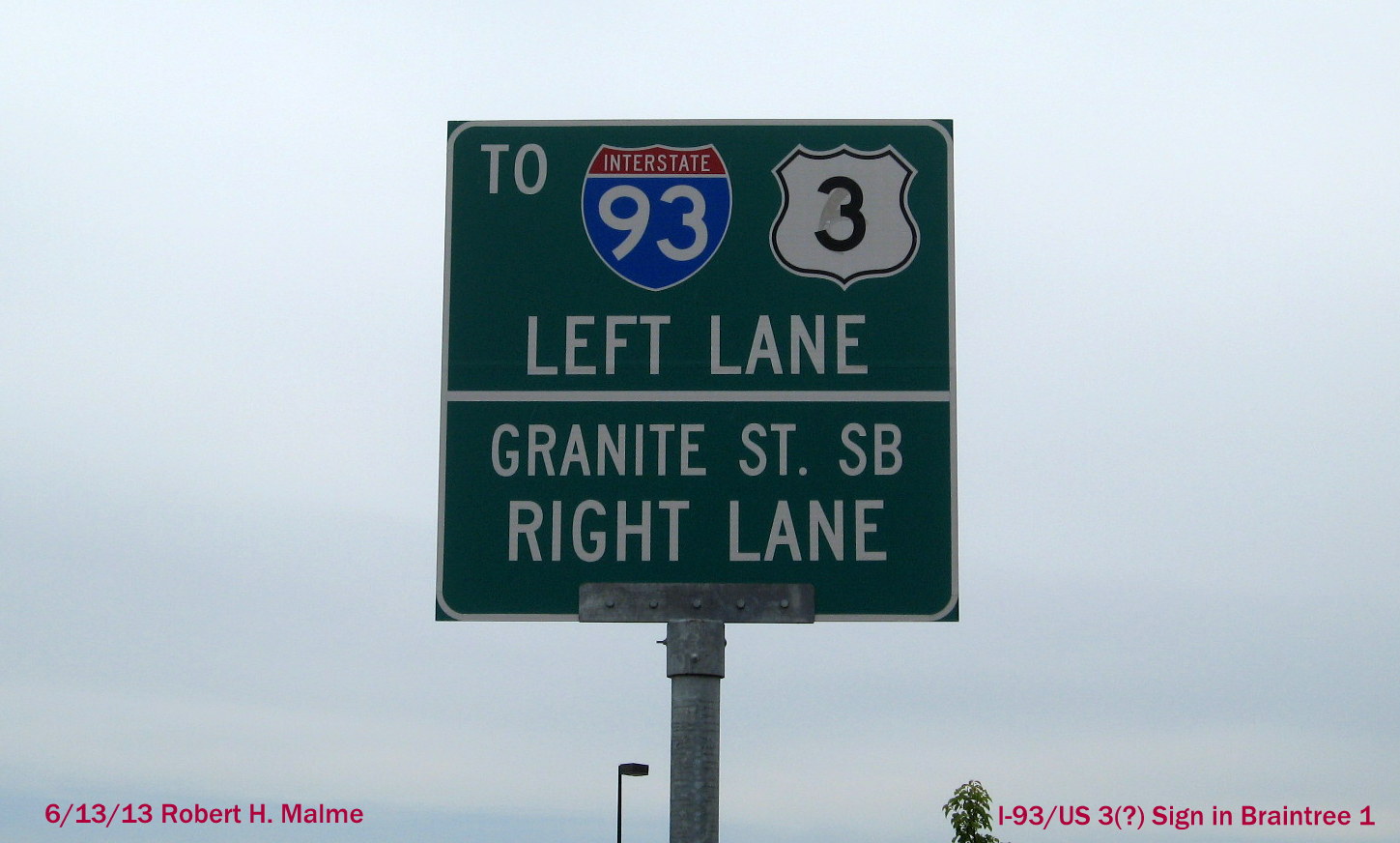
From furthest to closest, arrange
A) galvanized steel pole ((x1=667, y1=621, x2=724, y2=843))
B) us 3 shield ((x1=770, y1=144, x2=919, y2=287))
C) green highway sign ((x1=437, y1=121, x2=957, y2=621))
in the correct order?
us 3 shield ((x1=770, y1=144, x2=919, y2=287)) < green highway sign ((x1=437, y1=121, x2=957, y2=621)) < galvanized steel pole ((x1=667, y1=621, x2=724, y2=843))

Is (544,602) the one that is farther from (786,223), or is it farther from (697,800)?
(786,223)

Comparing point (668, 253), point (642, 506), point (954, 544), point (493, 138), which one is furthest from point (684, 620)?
point (493, 138)

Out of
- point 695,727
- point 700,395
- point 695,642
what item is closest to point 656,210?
point 700,395

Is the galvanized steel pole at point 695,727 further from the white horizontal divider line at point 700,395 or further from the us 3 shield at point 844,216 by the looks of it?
the us 3 shield at point 844,216

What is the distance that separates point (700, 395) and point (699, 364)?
125mm

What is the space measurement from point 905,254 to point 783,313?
53 centimetres

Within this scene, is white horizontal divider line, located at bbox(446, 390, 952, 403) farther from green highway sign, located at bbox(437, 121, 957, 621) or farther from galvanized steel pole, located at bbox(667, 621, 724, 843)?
galvanized steel pole, located at bbox(667, 621, 724, 843)

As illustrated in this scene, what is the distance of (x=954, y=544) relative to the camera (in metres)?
6.30

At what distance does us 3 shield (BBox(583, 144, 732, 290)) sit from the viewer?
6621 mm

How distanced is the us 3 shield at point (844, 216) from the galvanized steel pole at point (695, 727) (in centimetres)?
149

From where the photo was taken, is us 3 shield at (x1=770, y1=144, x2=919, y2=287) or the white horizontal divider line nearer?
the white horizontal divider line

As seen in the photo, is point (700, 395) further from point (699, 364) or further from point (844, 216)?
point (844, 216)

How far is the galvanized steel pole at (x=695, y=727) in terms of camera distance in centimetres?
604

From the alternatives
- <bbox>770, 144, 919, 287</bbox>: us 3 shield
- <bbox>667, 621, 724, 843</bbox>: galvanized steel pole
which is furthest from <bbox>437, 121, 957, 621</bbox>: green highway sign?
<bbox>667, 621, 724, 843</bbox>: galvanized steel pole
